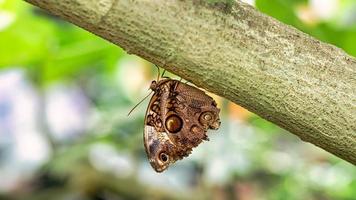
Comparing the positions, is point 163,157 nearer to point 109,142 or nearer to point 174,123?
point 174,123

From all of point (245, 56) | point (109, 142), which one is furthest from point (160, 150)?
point (109, 142)

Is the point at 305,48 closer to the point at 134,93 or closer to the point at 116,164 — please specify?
the point at 116,164

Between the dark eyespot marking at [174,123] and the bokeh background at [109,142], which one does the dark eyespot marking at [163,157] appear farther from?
the bokeh background at [109,142]

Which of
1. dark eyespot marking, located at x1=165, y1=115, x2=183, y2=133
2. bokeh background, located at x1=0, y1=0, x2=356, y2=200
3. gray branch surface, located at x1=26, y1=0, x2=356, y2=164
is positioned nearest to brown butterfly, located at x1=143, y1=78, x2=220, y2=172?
dark eyespot marking, located at x1=165, y1=115, x2=183, y2=133

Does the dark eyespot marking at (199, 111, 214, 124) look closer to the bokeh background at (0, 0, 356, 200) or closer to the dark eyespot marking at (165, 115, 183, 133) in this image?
the dark eyespot marking at (165, 115, 183, 133)

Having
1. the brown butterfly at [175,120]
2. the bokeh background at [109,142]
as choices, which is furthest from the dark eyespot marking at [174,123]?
the bokeh background at [109,142]

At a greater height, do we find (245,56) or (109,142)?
(109,142)

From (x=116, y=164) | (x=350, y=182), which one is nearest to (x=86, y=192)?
(x=116, y=164)
